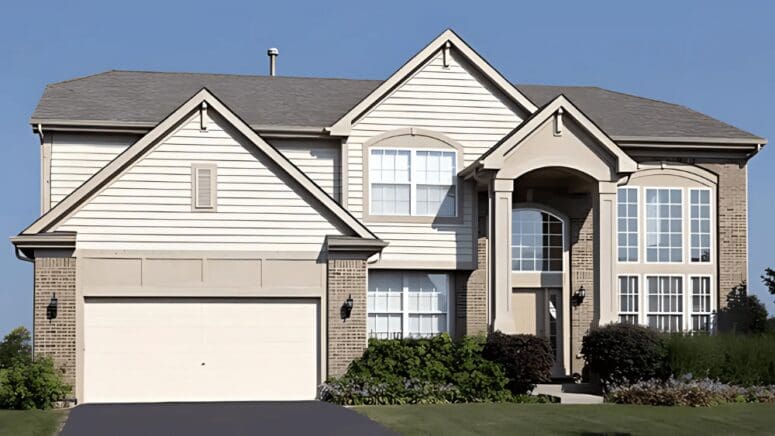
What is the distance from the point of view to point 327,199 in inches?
960

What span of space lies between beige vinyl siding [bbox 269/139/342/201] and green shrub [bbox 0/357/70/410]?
7.89 meters

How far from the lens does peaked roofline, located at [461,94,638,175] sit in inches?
1024

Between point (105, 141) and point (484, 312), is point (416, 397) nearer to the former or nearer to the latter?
point (484, 312)

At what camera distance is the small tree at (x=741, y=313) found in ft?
94.9

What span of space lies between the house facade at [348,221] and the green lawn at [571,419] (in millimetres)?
3769

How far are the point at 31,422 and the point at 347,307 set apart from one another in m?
7.31

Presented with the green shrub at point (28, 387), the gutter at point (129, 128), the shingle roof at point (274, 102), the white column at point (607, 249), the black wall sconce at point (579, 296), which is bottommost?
the green shrub at point (28, 387)

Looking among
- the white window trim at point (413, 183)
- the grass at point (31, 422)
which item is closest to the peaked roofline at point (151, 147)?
the white window trim at point (413, 183)

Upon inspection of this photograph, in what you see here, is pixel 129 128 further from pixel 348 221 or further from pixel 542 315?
pixel 542 315

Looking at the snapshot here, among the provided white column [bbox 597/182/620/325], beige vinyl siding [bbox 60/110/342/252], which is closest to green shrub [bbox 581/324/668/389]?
white column [bbox 597/182/620/325]

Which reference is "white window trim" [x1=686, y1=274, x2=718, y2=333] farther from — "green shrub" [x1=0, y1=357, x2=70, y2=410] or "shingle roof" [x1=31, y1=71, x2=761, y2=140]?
"green shrub" [x1=0, y1=357, x2=70, y2=410]

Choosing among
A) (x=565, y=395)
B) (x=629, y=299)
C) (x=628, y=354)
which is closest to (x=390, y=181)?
(x=565, y=395)

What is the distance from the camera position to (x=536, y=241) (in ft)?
93.3

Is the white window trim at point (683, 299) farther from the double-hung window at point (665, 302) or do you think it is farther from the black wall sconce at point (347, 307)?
the black wall sconce at point (347, 307)
